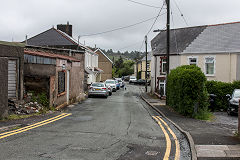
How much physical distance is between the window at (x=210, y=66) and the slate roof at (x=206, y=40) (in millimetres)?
891

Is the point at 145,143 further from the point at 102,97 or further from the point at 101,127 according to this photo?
the point at 102,97

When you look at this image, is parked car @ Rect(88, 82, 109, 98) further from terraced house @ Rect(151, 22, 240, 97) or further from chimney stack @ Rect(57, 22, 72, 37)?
chimney stack @ Rect(57, 22, 72, 37)

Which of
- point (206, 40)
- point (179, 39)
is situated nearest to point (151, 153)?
point (206, 40)

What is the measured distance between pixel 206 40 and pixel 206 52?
2397 millimetres

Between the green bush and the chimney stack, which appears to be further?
the chimney stack

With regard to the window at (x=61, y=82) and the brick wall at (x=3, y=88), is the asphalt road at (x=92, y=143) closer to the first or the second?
the brick wall at (x=3, y=88)

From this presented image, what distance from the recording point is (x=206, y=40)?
30.9 meters

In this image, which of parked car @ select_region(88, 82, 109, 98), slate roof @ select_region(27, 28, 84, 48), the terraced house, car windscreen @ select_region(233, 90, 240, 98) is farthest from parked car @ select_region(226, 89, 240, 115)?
slate roof @ select_region(27, 28, 84, 48)

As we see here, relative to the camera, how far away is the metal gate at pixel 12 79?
12.8 m

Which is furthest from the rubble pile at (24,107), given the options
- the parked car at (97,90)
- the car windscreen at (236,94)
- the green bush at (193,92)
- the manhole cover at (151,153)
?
the parked car at (97,90)

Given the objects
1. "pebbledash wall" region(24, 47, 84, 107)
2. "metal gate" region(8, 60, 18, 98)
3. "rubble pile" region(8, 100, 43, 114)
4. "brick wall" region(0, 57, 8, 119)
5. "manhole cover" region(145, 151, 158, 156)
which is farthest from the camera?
"pebbledash wall" region(24, 47, 84, 107)

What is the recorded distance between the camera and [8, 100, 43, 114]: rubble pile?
12.2 metres

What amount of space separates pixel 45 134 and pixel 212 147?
16.8ft

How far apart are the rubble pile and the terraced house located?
17703mm
